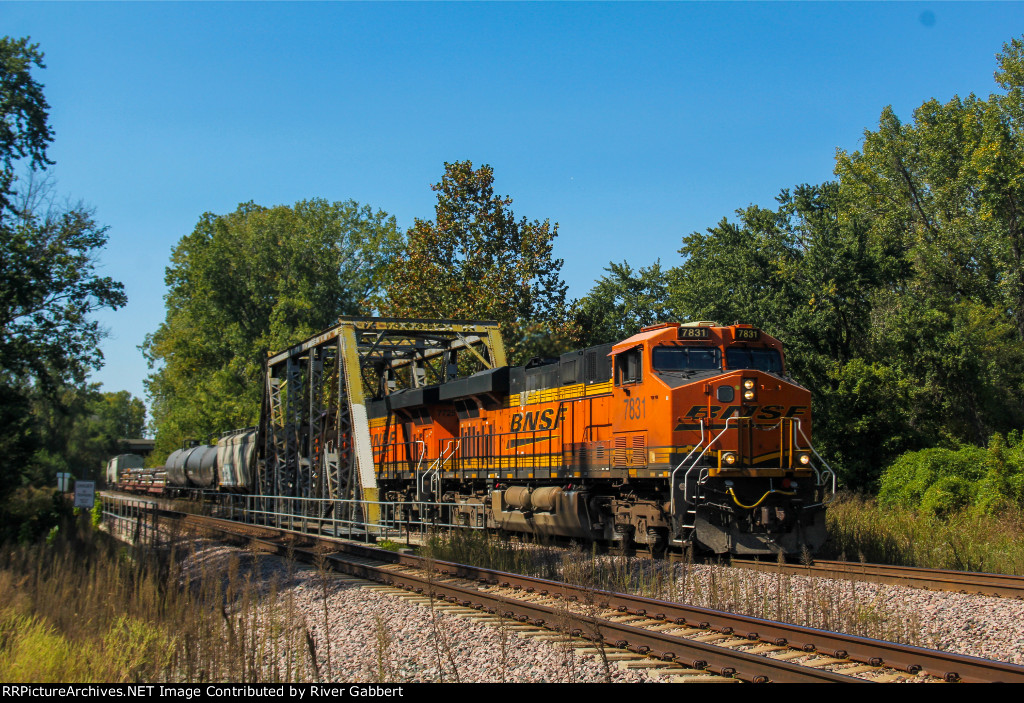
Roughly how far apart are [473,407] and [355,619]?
386 inches

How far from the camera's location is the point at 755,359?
14.4 metres

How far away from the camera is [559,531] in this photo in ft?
52.2

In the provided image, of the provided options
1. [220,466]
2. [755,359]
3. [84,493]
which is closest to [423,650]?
[755,359]

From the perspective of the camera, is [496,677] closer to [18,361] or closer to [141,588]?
[141,588]

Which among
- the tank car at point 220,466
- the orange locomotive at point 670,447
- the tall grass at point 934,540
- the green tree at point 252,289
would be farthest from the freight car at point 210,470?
the tall grass at point 934,540

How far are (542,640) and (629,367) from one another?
268 inches

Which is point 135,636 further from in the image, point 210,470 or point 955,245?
point 955,245

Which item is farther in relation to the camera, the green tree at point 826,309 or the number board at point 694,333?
the green tree at point 826,309

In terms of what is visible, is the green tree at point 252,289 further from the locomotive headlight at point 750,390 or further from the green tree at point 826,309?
the locomotive headlight at point 750,390

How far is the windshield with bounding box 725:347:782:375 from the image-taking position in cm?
1425

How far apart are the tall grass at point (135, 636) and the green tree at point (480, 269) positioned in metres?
19.9

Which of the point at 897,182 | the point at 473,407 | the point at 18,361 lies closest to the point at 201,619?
the point at 473,407

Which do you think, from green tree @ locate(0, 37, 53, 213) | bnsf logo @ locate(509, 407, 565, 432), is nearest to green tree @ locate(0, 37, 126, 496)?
green tree @ locate(0, 37, 53, 213)

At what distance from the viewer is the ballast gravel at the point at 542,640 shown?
7.36m
